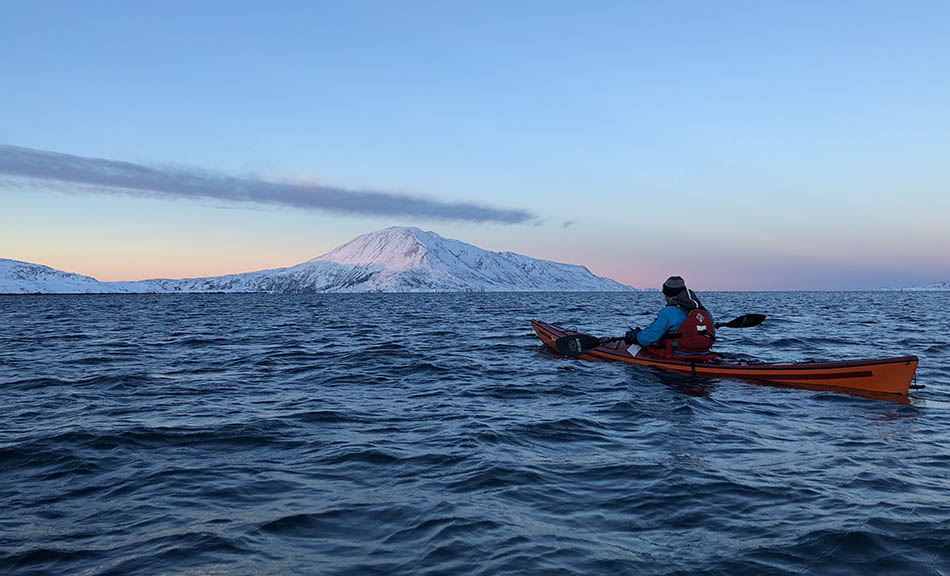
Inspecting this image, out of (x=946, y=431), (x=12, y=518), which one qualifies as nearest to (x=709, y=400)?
(x=946, y=431)

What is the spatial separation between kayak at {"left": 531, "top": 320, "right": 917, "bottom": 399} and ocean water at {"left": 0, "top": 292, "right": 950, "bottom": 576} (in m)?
0.37

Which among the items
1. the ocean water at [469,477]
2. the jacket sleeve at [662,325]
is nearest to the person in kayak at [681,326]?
the jacket sleeve at [662,325]

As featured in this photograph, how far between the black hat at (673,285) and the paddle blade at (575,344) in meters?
3.96

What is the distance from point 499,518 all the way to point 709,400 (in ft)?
26.2

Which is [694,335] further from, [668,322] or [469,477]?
[469,477]

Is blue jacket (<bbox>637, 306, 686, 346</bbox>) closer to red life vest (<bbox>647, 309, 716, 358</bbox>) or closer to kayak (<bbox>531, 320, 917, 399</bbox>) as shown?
red life vest (<bbox>647, 309, 716, 358</bbox>)

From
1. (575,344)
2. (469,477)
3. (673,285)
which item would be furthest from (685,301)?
(469,477)

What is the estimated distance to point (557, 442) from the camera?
354 inches

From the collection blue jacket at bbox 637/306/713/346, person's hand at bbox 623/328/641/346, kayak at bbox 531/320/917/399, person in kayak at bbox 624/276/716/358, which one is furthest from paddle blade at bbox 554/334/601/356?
blue jacket at bbox 637/306/713/346

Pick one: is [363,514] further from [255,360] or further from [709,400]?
[255,360]

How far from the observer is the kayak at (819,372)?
1198 cm

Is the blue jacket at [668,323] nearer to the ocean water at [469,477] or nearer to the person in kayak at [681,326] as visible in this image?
the person in kayak at [681,326]

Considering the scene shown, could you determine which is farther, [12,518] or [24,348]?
[24,348]

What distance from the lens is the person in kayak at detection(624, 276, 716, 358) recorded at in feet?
47.8
